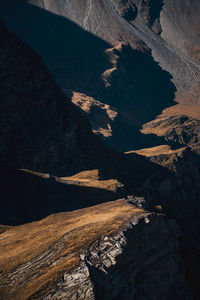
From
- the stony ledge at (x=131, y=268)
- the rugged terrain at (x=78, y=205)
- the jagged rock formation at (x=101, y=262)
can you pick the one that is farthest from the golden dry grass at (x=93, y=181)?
the stony ledge at (x=131, y=268)

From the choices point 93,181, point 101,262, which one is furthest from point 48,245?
point 93,181

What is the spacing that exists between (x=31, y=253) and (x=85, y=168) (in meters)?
40.7

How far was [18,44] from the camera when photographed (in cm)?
6306

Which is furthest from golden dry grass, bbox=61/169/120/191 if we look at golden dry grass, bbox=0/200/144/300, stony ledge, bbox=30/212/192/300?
stony ledge, bbox=30/212/192/300

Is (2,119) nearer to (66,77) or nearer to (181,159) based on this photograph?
(181,159)

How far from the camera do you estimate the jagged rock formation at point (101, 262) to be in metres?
19.3

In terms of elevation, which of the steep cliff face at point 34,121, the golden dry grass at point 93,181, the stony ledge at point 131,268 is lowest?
Answer: the stony ledge at point 131,268

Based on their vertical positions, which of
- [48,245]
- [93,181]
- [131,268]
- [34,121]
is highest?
[34,121]

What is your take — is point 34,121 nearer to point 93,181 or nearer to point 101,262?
point 93,181

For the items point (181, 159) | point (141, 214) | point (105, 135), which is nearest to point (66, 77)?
point (105, 135)

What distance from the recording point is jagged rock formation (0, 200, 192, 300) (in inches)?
758

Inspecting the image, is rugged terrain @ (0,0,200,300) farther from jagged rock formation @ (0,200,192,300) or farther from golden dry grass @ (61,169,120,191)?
golden dry grass @ (61,169,120,191)

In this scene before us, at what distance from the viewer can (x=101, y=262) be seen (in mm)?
21016

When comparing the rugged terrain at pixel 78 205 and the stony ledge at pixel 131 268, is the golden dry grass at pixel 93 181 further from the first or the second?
the stony ledge at pixel 131 268
